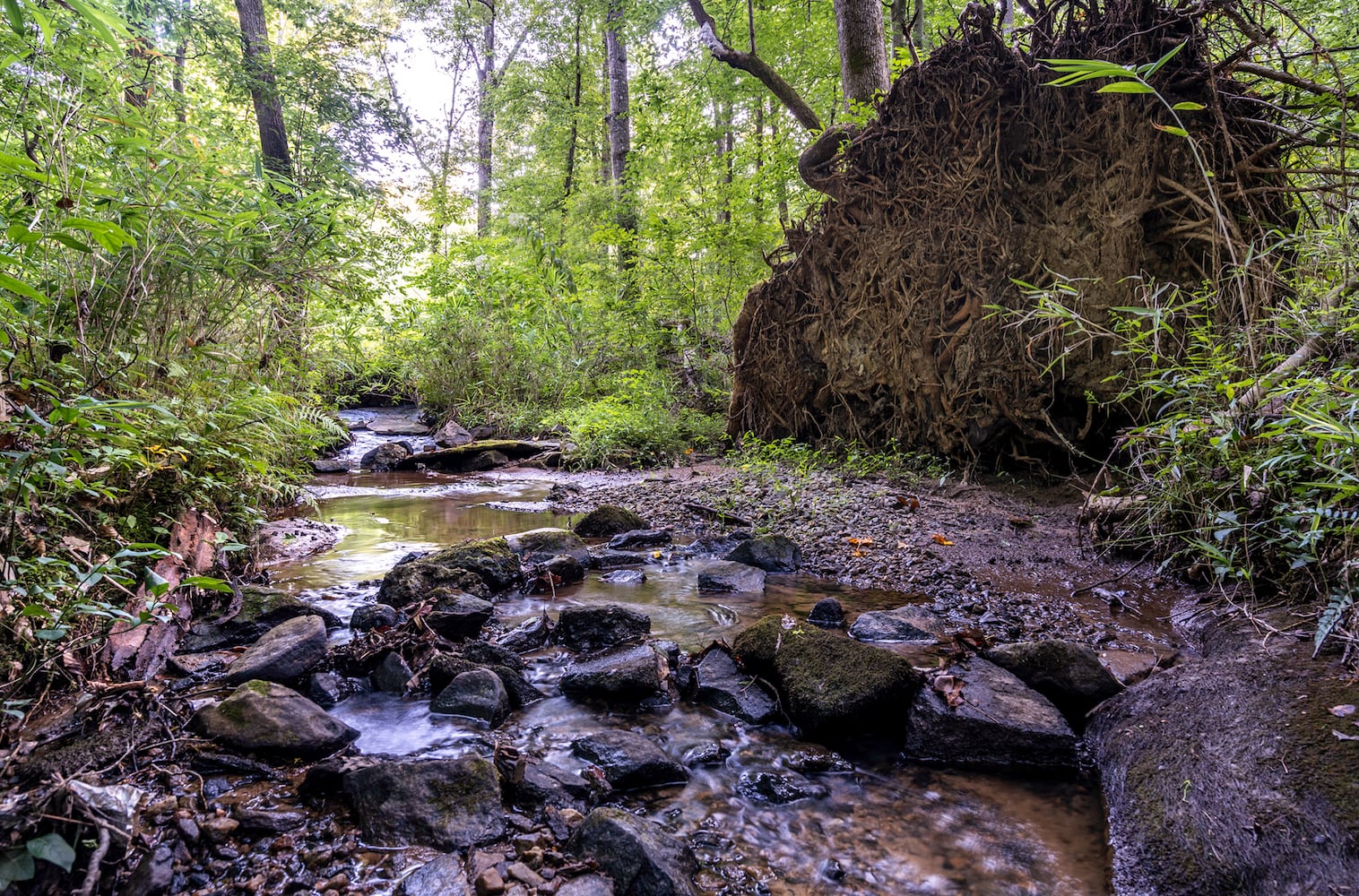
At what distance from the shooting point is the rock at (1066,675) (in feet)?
8.84

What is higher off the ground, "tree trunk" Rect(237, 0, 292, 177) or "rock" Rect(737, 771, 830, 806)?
"tree trunk" Rect(237, 0, 292, 177)

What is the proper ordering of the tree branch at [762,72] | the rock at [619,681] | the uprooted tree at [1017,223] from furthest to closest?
the tree branch at [762,72], the uprooted tree at [1017,223], the rock at [619,681]

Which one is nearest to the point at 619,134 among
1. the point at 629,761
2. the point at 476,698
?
the point at 476,698

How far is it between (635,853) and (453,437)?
10.7m

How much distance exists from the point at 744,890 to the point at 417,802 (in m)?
1.06

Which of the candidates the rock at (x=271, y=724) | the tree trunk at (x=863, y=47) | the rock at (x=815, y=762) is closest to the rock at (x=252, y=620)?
the rock at (x=271, y=724)

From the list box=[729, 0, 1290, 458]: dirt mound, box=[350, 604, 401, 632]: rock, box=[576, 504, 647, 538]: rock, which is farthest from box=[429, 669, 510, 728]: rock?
box=[729, 0, 1290, 458]: dirt mound

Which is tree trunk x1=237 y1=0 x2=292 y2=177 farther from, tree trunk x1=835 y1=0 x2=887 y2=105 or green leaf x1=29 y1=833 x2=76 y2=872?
green leaf x1=29 y1=833 x2=76 y2=872

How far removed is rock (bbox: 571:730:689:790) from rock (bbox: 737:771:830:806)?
23cm

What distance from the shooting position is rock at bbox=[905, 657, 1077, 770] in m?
2.46

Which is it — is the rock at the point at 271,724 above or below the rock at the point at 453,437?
Result: below

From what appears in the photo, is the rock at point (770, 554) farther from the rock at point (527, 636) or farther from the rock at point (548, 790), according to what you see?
the rock at point (548, 790)

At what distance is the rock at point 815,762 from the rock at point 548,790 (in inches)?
31.2

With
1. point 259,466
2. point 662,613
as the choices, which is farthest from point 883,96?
point 259,466
